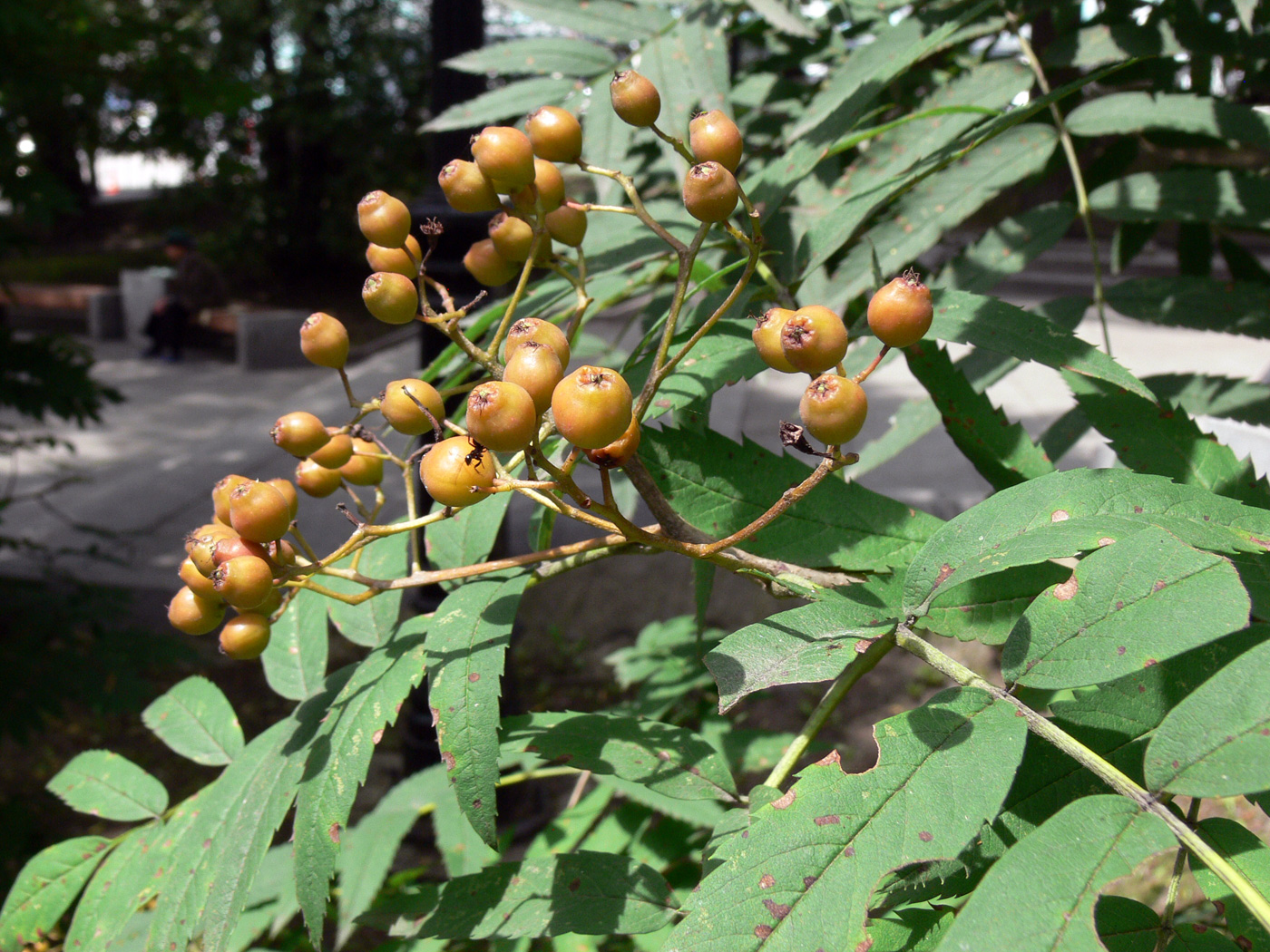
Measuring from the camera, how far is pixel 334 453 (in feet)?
2.63

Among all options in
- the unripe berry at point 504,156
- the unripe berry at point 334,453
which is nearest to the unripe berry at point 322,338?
the unripe berry at point 334,453

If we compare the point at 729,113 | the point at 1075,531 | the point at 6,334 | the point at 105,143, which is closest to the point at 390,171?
the point at 105,143

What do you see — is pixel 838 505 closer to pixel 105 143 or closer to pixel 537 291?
pixel 537 291

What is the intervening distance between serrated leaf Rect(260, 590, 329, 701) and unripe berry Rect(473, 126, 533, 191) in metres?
0.52

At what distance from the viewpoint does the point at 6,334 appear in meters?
2.72

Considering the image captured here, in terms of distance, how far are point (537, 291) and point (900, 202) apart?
1.56ft

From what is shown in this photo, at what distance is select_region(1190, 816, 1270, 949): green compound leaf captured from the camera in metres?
0.59

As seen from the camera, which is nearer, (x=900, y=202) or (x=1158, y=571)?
(x=1158, y=571)

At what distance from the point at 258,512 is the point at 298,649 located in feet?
1.33

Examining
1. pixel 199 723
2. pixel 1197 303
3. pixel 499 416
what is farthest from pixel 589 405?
pixel 1197 303

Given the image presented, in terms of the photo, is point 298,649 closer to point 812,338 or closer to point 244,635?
point 244,635

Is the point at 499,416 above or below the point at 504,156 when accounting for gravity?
below

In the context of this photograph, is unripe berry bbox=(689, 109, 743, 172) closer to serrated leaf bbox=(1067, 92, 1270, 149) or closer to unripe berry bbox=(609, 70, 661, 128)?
unripe berry bbox=(609, 70, 661, 128)

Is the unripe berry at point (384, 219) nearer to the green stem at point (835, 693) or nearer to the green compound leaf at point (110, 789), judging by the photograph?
the green stem at point (835, 693)
